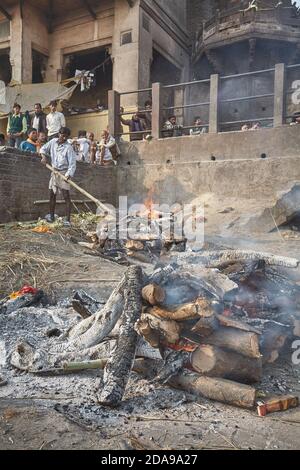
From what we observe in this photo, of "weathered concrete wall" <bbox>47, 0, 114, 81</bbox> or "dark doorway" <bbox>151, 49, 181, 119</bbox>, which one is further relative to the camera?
"dark doorway" <bbox>151, 49, 181, 119</bbox>

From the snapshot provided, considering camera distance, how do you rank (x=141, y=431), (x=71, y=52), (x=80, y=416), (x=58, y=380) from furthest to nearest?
1. (x=71, y=52)
2. (x=58, y=380)
3. (x=80, y=416)
4. (x=141, y=431)

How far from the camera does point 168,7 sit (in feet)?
56.4

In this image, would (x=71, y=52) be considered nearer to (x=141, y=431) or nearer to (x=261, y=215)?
(x=261, y=215)

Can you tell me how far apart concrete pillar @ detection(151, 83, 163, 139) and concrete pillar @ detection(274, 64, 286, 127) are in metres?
3.51

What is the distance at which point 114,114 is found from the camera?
42.5 feet

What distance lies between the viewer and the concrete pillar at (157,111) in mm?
12141

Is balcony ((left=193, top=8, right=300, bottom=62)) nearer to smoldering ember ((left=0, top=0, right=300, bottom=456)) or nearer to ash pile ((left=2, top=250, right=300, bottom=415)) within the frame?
smoldering ember ((left=0, top=0, right=300, bottom=456))

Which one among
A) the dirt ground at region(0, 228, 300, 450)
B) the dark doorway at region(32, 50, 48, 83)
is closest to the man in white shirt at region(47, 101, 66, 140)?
the dark doorway at region(32, 50, 48, 83)

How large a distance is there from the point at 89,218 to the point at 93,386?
7.06 meters

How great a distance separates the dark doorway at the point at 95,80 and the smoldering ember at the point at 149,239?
11 cm

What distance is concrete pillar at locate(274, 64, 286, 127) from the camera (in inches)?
407

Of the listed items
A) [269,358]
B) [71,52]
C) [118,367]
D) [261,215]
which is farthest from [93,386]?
[71,52]

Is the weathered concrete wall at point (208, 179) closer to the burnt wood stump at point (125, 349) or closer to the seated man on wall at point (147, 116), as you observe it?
the seated man on wall at point (147, 116)

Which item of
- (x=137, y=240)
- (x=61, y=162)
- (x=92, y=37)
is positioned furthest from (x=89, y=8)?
(x=137, y=240)
